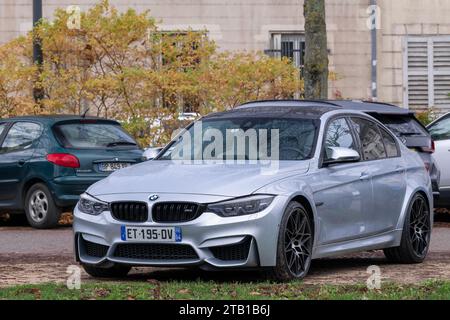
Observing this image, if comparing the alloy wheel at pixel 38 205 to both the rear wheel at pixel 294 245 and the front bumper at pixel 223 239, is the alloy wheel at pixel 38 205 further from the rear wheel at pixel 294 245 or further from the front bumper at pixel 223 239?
the rear wheel at pixel 294 245

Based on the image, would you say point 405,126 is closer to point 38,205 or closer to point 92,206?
point 38,205

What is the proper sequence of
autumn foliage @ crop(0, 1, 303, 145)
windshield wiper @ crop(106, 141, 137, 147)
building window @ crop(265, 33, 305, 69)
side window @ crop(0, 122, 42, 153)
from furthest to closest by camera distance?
building window @ crop(265, 33, 305, 69) < autumn foliage @ crop(0, 1, 303, 145) < side window @ crop(0, 122, 42, 153) < windshield wiper @ crop(106, 141, 137, 147)

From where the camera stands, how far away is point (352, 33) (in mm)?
32688

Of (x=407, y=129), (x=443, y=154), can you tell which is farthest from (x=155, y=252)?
(x=443, y=154)

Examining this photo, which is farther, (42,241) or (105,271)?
(42,241)

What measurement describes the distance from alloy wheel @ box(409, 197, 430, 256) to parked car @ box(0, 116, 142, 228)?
6113mm

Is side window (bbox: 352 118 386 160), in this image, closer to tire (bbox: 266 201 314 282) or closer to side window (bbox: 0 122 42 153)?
tire (bbox: 266 201 314 282)

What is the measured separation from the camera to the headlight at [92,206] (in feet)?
38.8

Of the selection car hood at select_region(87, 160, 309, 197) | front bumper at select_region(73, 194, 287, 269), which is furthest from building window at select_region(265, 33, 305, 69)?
front bumper at select_region(73, 194, 287, 269)

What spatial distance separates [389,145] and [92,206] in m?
3.45

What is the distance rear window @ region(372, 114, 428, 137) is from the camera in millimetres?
17516

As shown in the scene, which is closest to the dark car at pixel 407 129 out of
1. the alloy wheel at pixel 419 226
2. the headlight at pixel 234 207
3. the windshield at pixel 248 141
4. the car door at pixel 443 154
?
the car door at pixel 443 154
